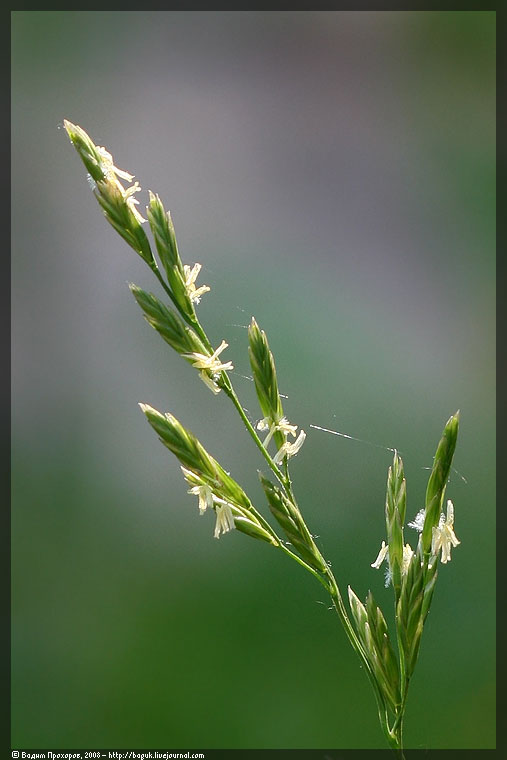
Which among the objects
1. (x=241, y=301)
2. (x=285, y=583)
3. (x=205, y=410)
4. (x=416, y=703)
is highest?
(x=241, y=301)

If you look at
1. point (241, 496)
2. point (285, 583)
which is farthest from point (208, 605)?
point (241, 496)

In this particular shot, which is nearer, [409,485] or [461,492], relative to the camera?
[409,485]

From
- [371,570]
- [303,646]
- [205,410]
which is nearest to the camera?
[371,570]

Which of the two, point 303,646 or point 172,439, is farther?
point 303,646

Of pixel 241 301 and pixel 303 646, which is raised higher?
pixel 241 301

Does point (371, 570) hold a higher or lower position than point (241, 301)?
lower

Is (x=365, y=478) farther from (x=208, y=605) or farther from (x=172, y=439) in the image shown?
(x=172, y=439)

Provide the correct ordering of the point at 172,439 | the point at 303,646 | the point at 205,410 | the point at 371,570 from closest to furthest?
the point at 172,439
the point at 371,570
the point at 303,646
the point at 205,410

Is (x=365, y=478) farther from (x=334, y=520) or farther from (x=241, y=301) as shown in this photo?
(x=241, y=301)

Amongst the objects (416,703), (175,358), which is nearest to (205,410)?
(175,358)
